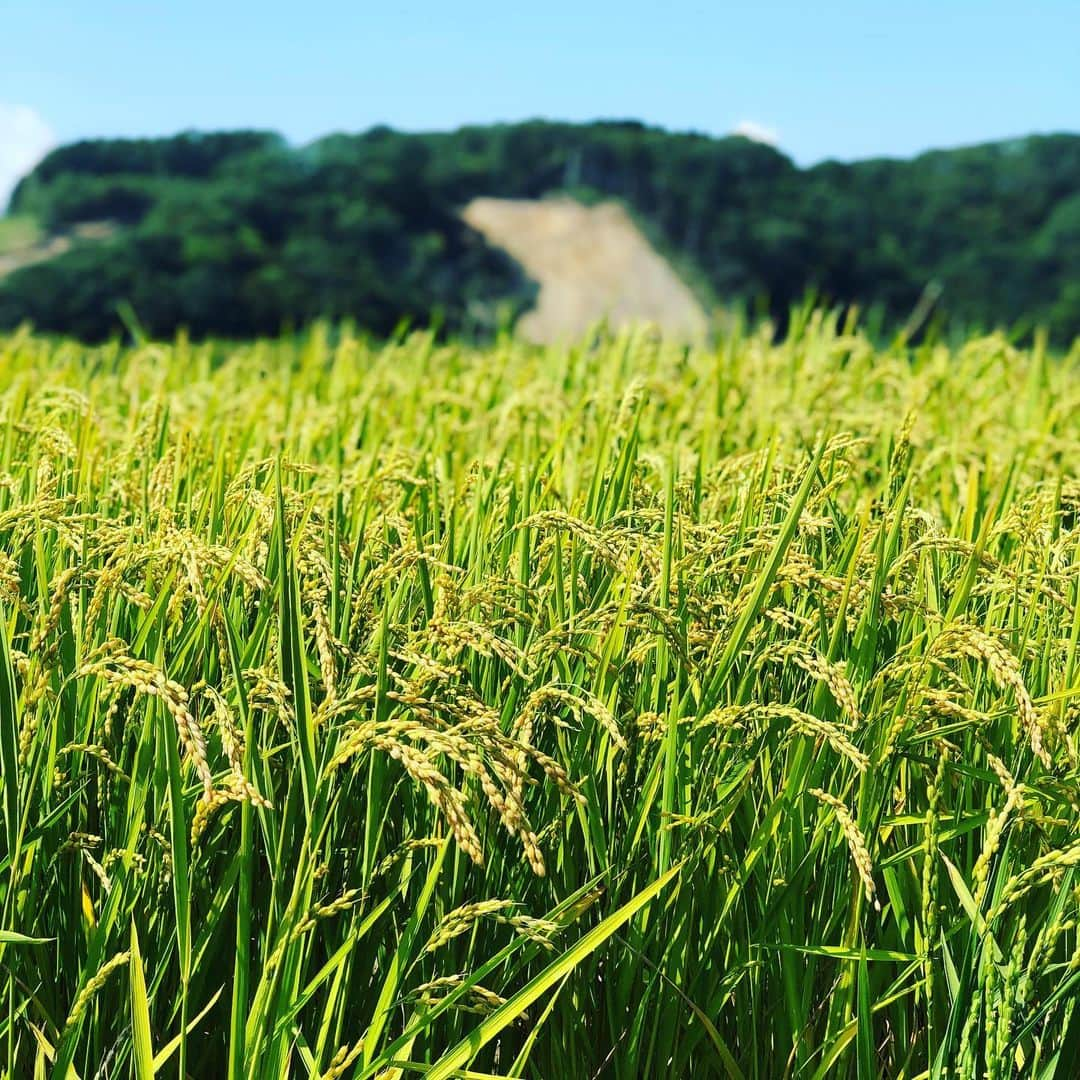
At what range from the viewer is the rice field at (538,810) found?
1346 millimetres

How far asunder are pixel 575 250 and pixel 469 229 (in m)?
5.55

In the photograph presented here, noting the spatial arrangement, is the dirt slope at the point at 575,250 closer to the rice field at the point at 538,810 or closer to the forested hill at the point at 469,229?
the forested hill at the point at 469,229

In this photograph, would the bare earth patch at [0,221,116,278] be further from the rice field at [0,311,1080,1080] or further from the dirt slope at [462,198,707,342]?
the rice field at [0,311,1080,1080]

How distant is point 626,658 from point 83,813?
76 centimetres

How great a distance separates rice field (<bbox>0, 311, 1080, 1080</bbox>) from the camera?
4.42 ft

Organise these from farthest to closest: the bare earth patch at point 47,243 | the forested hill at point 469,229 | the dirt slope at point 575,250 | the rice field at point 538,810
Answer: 1. the dirt slope at point 575,250
2. the bare earth patch at point 47,243
3. the forested hill at point 469,229
4. the rice field at point 538,810

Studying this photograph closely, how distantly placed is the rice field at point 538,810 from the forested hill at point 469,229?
33.2 metres

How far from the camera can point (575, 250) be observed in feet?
158

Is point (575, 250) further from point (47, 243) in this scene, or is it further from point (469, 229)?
point (47, 243)

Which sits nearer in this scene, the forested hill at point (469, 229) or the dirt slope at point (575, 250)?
the forested hill at point (469, 229)

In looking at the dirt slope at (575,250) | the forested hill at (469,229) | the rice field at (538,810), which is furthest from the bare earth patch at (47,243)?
the rice field at (538,810)

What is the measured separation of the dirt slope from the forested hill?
0.67m

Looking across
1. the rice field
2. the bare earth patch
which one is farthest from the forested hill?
the rice field

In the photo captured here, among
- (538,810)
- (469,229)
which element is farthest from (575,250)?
(538,810)
